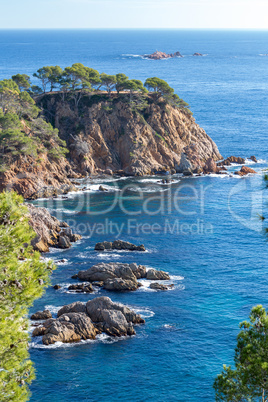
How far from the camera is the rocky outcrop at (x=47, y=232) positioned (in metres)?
77.7

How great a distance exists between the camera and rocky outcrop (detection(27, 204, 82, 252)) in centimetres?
7769

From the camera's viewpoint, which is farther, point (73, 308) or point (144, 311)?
→ point (144, 311)

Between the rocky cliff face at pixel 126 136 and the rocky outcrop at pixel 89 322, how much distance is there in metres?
61.8

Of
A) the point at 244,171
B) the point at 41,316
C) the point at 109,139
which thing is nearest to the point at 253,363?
the point at 41,316

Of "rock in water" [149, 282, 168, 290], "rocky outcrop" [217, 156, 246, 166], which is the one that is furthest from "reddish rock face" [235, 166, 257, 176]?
"rock in water" [149, 282, 168, 290]

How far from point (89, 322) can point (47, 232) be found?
28.0 meters

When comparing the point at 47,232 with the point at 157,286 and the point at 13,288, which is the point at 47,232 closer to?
the point at 157,286

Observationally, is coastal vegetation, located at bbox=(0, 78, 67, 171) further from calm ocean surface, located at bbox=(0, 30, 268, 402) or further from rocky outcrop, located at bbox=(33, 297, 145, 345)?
rocky outcrop, located at bbox=(33, 297, 145, 345)

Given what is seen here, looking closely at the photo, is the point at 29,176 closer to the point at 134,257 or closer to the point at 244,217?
the point at 134,257

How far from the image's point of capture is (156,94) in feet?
438

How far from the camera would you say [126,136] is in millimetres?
124000

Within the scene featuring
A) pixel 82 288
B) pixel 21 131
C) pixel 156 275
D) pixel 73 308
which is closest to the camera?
pixel 73 308

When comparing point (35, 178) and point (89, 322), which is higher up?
point (35, 178)

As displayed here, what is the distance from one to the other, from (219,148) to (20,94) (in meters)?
57.5
